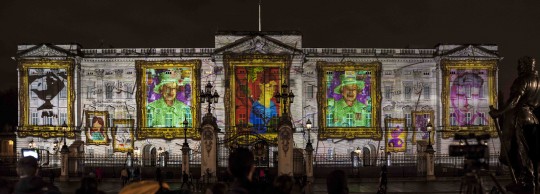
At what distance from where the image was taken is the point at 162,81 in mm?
56188

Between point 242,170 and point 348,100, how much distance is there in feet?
165

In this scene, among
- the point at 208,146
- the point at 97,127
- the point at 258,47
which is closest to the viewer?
the point at 208,146

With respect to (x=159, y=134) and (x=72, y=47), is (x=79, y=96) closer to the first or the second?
(x=72, y=47)

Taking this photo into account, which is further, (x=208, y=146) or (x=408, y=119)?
(x=408, y=119)

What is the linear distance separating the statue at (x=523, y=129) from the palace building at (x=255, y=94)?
43.6 m

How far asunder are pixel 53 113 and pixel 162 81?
1031cm

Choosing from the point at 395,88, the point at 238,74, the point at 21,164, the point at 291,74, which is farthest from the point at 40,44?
the point at 21,164

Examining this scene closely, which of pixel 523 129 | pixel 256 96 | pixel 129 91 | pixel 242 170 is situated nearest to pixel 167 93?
pixel 129 91

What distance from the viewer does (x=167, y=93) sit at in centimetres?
5588

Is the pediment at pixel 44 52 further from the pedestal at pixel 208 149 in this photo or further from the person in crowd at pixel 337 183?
the person in crowd at pixel 337 183

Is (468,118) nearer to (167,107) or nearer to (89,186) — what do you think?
(167,107)

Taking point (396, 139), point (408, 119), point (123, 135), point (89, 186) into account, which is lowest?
point (396, 139)

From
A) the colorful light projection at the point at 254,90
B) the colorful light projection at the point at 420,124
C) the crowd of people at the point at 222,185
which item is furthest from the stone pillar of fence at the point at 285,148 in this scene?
the colorful light projection at the point at 420,124

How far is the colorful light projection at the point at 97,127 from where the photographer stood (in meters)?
55.4
